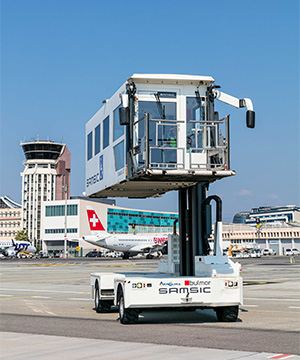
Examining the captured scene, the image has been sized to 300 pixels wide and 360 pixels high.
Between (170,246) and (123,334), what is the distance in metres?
5.01

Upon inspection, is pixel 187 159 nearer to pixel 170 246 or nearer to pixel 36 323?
pixel 170 246

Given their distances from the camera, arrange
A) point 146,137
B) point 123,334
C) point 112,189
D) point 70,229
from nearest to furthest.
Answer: point 123,334, point 146,137, point 112,189, point 70,229

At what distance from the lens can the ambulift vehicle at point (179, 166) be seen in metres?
13.8

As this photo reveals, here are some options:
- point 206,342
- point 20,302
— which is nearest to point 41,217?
point 20,302

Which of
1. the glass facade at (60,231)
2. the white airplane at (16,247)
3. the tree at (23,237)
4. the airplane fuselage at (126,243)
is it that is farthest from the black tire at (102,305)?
the tree at (23,237)

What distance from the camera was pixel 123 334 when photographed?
Answer: 488 inches

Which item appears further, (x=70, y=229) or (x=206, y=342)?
(x=70, y=229)

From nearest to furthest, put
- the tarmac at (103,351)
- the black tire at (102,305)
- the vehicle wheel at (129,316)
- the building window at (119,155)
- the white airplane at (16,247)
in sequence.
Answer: the tarmac at (103,351) → the vehicle wheel at (129,316) → the building window at (119,155) → the black tire at (102,305) → the white airplane at (16,247)

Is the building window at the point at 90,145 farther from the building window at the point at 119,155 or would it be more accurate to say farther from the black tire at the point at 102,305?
the black tire at the point at 102,305

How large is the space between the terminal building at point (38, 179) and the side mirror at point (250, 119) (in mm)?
178040

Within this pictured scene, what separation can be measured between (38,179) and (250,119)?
179779 mm

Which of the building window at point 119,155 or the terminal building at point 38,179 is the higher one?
the terminal building at point 38,179

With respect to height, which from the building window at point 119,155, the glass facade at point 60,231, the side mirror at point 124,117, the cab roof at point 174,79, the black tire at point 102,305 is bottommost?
the black tire at point 102,305

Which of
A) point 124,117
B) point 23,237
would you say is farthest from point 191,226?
point 23,237
